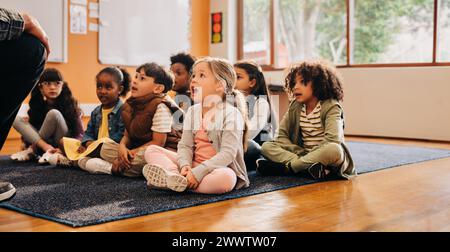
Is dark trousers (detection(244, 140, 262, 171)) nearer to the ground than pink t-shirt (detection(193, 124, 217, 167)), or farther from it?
nearer to the ground

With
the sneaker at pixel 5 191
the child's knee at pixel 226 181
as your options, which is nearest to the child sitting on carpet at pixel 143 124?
the child's knee at pixel 226 181

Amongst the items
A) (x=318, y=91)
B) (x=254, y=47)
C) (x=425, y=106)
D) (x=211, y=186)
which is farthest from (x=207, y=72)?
(x=254, y=47)

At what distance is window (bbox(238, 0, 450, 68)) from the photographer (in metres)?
4.28

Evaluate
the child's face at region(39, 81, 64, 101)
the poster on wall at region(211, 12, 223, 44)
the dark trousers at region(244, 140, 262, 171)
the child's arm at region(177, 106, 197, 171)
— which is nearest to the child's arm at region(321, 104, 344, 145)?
the dark trousers at region(244, 140, 262, 171)

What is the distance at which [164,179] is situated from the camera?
5.74 feet

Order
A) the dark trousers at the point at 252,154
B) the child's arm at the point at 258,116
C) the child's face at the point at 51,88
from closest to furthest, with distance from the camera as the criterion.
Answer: the dark trousers at the point at 252,154, the child's arm at the point at 258,116, the child's face at the point at 51,88

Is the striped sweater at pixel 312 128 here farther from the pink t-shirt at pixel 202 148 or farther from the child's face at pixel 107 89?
the child's face at pixel 107 89

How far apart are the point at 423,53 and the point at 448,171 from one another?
2.12 metres

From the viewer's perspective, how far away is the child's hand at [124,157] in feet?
7.10

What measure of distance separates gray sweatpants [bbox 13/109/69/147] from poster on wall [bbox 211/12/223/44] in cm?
302

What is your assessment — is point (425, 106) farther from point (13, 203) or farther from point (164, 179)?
point (13, 203)

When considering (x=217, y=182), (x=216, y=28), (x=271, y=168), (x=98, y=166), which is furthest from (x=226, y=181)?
(x=216, y=28)

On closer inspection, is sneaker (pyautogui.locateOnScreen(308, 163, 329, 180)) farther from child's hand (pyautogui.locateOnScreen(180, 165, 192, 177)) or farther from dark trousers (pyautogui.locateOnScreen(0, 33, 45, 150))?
dark trousers (pyautogui.locateOnScreen(0, 33, 45, 150))

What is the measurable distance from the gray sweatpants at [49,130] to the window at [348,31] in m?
2.85
